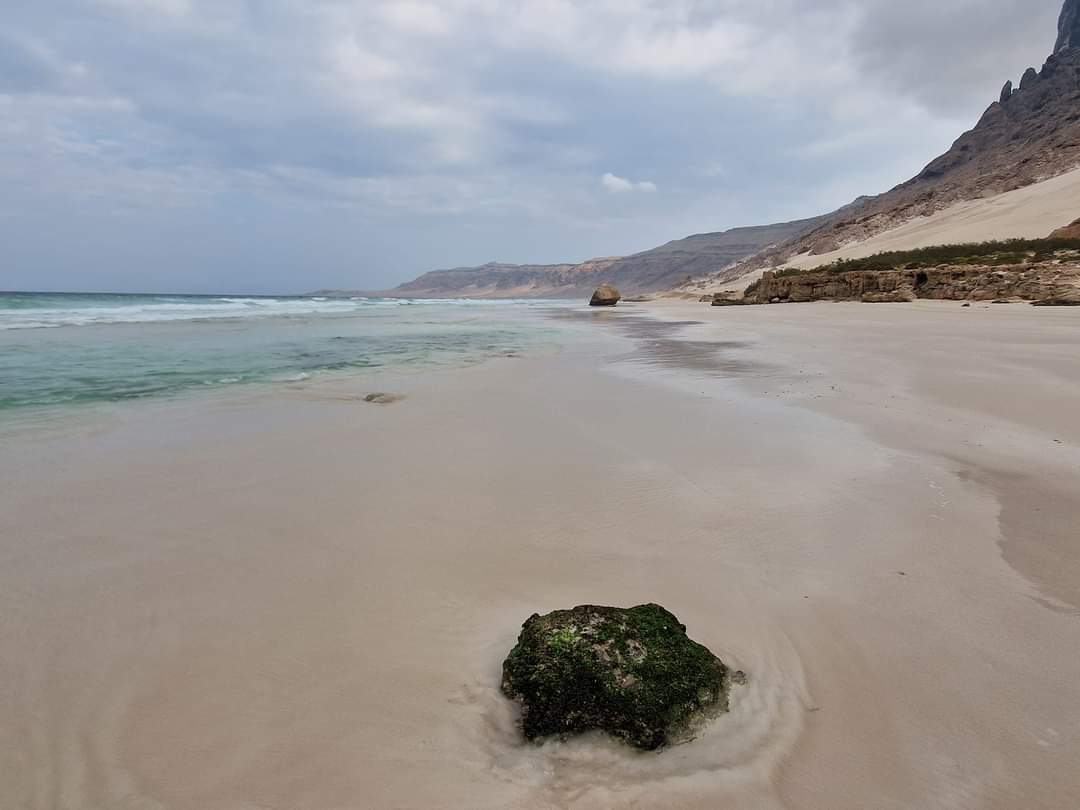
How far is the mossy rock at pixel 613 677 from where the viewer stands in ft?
5.70

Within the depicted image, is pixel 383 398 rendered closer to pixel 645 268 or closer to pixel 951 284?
pixel 951 284

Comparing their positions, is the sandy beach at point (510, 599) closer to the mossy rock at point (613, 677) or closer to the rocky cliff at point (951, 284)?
the mossy rock at point (613, 677)

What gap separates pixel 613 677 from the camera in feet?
5.90

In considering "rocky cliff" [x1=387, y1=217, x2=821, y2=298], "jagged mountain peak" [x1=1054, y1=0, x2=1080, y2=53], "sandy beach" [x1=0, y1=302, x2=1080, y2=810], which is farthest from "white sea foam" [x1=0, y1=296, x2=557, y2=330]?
"jagged mountain peak" [x1=1054, y1=0, x2=1080, y2=53]

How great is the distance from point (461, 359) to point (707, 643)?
10.0 m

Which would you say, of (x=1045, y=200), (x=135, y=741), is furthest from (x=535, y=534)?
(x=1045, y=200)

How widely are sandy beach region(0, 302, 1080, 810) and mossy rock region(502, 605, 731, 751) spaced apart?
2.8 inches

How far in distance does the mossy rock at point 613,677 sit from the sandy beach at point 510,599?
72mm

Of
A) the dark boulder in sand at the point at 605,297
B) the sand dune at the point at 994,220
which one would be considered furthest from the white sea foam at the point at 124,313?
the sand dune at the point at 994,220

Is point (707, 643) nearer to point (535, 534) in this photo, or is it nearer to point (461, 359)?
point (535, 534)

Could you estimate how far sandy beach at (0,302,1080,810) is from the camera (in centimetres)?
160

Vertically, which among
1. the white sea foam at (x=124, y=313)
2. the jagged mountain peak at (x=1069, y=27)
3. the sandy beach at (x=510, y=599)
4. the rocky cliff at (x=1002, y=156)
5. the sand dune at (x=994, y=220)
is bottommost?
the sandy beach at (x=510, y=599)

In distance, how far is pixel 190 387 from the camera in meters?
7.94

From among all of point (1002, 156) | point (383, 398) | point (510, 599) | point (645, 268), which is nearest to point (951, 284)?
point (383, 398)
